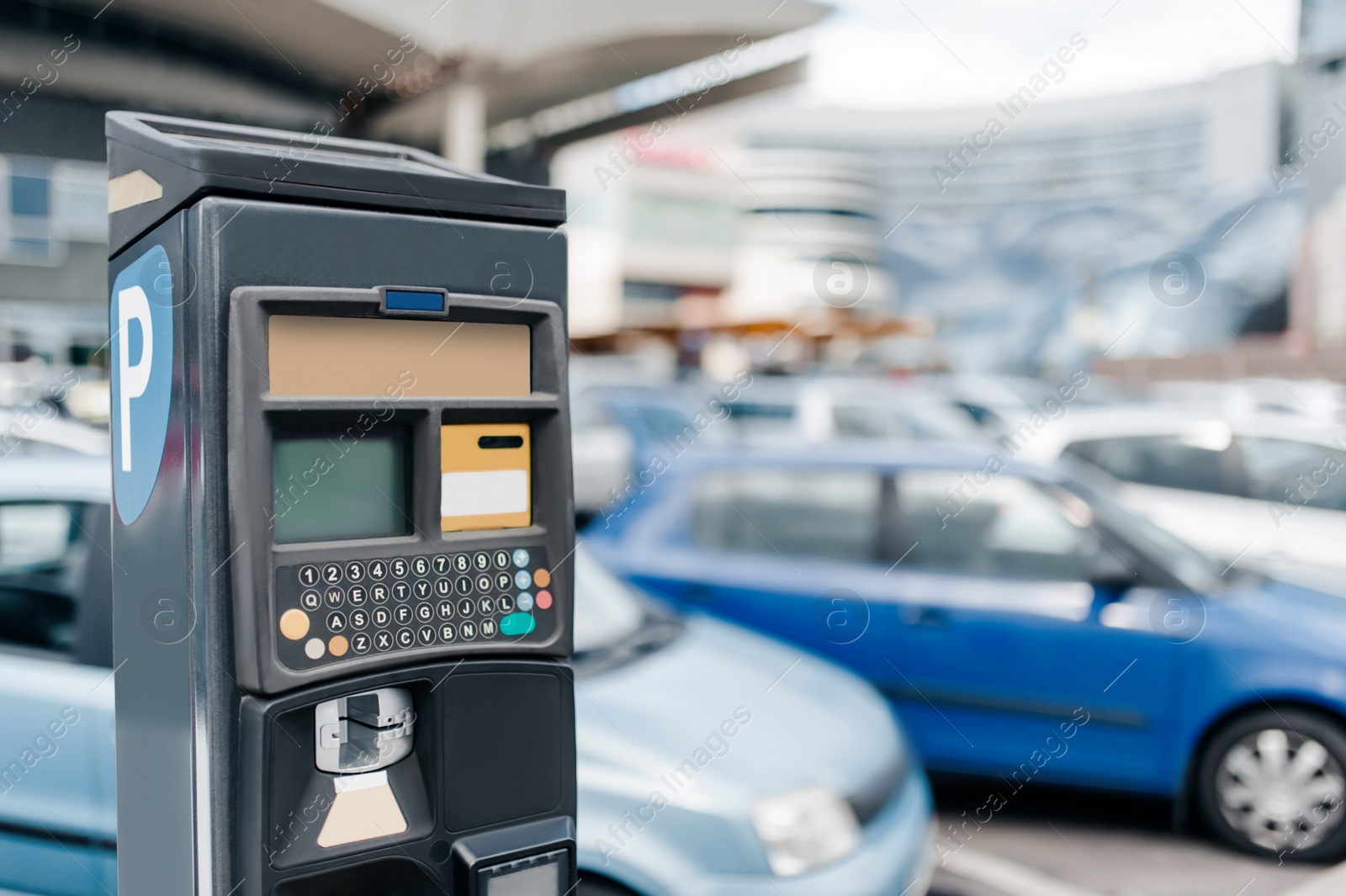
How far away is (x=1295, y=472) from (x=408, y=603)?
5930 millimetres

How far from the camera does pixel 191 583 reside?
4.49ft

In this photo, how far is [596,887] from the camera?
2.20 meters

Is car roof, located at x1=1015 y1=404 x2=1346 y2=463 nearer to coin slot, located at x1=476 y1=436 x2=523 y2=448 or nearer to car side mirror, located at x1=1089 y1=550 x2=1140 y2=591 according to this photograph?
car side mirror, located at x1=1089 y1=550 x2=1140 y2=591

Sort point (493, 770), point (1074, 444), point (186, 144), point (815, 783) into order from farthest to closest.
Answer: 1. point (1074, 444)
2. point (815, 783)
3. point (493, 770)
4. point (186, 144)

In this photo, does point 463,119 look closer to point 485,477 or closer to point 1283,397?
point 1283,397

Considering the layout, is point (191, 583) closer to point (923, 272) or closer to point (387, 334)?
point (387, 334)

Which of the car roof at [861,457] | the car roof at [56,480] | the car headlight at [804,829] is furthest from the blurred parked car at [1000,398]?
the car roof at [56,480]

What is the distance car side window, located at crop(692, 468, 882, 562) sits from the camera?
433cm

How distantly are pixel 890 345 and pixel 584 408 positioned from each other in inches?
1098

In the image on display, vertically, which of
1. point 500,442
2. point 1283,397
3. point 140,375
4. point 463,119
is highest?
point 463,119

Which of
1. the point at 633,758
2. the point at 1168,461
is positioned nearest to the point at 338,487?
the point at 633,758

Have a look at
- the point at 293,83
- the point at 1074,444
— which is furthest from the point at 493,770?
the point at 293,83

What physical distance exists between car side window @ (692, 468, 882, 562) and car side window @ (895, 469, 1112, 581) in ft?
0.54

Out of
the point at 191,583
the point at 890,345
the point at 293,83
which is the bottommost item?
the point at 191,583
